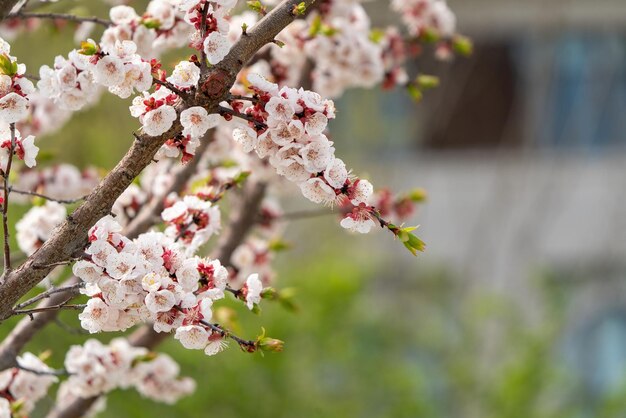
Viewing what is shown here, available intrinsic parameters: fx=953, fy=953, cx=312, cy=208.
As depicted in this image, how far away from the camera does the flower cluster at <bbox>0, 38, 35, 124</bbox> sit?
1729mm

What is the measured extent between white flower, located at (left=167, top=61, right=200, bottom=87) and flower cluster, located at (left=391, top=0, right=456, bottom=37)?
174 centimetres

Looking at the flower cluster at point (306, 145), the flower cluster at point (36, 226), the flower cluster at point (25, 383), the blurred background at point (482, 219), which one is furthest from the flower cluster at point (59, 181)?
the blurred background at point (482, 219)

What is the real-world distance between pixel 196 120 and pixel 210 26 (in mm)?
199

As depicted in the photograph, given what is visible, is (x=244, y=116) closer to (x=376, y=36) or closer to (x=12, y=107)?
(x=12, y=107)

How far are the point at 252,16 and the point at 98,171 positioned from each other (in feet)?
2.45

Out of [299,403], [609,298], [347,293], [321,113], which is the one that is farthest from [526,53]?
[321,113]

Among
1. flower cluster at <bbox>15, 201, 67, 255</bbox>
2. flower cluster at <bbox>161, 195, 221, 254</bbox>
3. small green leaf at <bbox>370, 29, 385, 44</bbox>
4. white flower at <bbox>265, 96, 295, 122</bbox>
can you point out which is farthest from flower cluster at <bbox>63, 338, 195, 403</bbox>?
small green leaf at <bbox>370, 29, 385, 44</bbox>

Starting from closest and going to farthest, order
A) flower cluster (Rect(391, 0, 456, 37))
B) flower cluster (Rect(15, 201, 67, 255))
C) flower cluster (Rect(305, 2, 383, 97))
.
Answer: flower cluster (Rect(15, 201, 67, 255))
flower cluster (Rect(305, 2, 383, 97))
flower cluster (Rect(391, 0, 456, 37))

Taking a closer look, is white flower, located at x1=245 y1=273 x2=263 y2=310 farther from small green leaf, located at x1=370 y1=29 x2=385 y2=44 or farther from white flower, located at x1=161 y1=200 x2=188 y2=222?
small green leaf, located at x1=370 y1=29 x2=385 y2=44

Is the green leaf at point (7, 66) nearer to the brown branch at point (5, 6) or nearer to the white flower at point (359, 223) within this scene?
the brown branch at point (5, 6)

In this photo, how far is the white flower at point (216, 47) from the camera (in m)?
1.75

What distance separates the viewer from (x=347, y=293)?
6.66 metres

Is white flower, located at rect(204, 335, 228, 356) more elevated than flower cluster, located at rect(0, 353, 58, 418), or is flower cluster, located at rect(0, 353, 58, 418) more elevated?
white flower, located at rect(204, 335, 228, 356)

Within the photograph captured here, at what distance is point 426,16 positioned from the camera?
339cm
